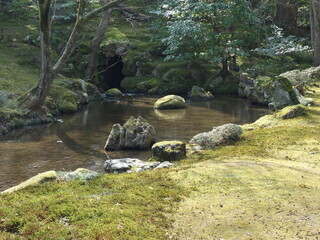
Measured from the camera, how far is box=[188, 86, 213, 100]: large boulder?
33.6 metres

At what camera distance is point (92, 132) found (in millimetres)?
20375

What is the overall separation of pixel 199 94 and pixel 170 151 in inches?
892

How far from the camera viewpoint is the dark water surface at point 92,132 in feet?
46.9

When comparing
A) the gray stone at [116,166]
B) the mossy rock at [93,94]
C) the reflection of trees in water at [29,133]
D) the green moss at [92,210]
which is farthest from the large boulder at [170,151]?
the mossy rock at [93,94]

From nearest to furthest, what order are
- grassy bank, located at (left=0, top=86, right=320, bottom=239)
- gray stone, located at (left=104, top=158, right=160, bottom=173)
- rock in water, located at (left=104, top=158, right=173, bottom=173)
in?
grassy bank, located at (left=0, top=86, right=320, bottom=239) < rock in water, located at (left=104, top=158, right=173, bottom=173) < gray stone, located at (left=104, top=158, right=160, bottom=173)

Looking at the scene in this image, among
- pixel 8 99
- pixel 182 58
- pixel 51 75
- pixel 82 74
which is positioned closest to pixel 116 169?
pixel 51 75

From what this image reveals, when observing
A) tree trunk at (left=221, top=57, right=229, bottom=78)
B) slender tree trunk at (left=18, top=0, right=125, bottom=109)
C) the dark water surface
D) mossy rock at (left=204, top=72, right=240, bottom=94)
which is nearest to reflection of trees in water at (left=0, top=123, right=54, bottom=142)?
the dark water surface

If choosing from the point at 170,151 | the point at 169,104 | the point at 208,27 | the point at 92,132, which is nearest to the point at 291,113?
the point at 170,151

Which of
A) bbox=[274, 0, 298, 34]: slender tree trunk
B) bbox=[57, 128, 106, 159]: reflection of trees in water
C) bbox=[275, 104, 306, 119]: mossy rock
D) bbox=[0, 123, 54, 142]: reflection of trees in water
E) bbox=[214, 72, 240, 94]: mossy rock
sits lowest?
bbox=[57, 128, 106, 159]: reflection of trees in water

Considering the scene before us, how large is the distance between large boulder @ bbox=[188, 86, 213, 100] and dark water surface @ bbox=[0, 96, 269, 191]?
1.14m

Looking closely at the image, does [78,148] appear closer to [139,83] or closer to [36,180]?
[36,180]

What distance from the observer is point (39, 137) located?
19281 millimetres

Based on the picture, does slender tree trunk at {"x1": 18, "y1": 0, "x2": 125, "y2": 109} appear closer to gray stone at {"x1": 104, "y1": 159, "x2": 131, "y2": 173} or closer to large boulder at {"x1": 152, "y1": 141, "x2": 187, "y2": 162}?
gray stone at {"x1": 104, "y1": 159, "x2": 131, "y2": 173}

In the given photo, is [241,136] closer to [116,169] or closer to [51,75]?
[116,169]
